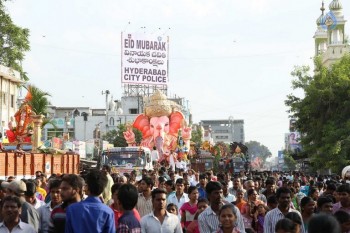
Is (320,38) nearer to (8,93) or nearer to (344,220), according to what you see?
(8,93)

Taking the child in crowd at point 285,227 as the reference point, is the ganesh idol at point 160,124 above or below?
above

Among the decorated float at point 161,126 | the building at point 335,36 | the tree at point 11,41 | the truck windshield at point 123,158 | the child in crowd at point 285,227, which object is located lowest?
the child in crowd at point 285,227

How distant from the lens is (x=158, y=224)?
32.6 feet

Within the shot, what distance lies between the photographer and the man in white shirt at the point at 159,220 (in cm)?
986

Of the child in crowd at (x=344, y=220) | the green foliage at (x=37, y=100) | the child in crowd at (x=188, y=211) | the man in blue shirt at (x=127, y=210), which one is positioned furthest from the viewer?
the green foliage at (x=37, y=100)

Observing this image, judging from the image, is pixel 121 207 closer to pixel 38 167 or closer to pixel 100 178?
pixel 100 178

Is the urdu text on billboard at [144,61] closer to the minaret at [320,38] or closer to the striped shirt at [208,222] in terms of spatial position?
the minaret at [320,38]

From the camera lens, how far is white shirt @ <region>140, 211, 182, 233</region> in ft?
32.3

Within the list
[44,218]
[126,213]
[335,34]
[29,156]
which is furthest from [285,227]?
[335,34]

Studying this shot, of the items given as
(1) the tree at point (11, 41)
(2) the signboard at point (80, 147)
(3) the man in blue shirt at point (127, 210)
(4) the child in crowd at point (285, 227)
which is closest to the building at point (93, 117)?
(2) the signboard at point (80, 147)

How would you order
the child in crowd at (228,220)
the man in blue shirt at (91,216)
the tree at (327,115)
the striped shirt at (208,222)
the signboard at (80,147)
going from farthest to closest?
1. the signboard at (80,147)
2. the tree at (327,115)
3. the striped shirt at (208,222)
4. the child in crowd at (228,220)
5. the man in blue shirt at (91,216)

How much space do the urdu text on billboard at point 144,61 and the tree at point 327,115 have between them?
4008 centimetres

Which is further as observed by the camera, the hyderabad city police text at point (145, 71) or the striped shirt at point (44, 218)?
the hyderabad city police text at point (145, 71)

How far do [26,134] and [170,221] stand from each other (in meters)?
30.8
